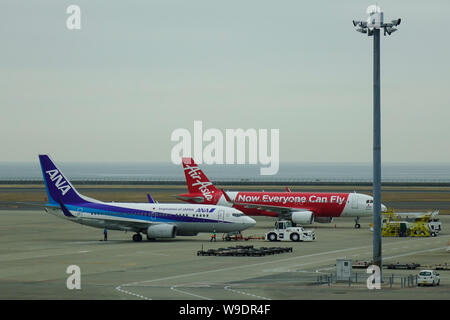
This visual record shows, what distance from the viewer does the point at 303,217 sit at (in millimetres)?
108188

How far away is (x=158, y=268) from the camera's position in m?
62.0

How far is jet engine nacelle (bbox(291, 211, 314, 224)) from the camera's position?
108062 millimetres

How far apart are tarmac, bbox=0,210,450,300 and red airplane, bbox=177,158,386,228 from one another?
5.50 metres

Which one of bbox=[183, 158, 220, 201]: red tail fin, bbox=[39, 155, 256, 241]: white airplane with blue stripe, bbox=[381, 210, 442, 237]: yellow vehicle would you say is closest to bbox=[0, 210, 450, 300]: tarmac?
bbox=[381, 210, 442, 237]: yellow vehicle

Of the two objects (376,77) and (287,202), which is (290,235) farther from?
(376,77)

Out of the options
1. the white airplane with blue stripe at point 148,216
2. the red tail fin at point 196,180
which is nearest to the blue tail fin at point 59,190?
the white airplane with blue stripe at point 148,216

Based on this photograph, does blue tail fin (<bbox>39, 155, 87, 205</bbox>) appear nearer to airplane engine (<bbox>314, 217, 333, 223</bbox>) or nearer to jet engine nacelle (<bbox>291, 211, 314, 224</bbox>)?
jet engine nacelle (<bbox>291, 211, 314, 224</bbox>)

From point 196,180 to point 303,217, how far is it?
1618 centimetres

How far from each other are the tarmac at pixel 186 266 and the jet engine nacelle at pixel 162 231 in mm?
938

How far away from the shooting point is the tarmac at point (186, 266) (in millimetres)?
46531

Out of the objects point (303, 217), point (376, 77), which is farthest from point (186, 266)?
point (303, 217)

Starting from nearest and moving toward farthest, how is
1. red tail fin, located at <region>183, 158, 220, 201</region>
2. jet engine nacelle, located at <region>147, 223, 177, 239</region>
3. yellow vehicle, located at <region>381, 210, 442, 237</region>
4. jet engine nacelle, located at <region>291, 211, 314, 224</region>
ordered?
1. jet engine nacelle, located at <region>147, 223, 177, 239</region>
2. yellow vehicle, located at <region>381, 210, 442, 237</region>
3. jet engine nacelle, located at <region>291, 211, 314, 224</region>
4. red tail fin, located at <region>183, 158, 220, 201</region>

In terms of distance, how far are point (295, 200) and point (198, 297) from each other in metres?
68.4
